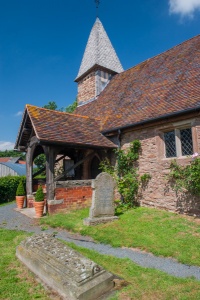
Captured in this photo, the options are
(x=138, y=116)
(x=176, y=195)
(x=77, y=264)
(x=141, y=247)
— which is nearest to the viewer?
(x=77, y=264)

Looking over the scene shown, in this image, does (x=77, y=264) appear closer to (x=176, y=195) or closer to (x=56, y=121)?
(x=176, y=195)

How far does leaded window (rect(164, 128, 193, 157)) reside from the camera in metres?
8.11

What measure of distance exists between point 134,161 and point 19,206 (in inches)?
261

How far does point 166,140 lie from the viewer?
29.0 feet

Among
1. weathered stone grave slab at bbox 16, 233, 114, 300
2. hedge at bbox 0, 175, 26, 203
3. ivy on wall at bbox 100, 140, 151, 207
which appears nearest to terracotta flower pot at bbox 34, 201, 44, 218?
ivy on wall at bbox 100, 140, 151, 207

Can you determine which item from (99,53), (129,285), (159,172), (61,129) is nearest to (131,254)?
(129,285)

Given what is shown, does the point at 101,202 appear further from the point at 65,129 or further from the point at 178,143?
the point at 65,129

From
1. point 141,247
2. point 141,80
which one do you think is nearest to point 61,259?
point 141,247

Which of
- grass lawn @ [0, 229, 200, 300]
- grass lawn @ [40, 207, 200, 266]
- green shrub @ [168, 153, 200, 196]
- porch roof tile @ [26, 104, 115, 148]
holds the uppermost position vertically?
porch roof tile @ [26, 104, 115, 148]

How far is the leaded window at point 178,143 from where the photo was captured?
8109mm

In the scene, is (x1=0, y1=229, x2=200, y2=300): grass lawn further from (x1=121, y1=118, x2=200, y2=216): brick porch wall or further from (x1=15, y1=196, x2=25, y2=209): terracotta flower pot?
(x1=15, y1=196, x2=25, y2=209): terracotta flower pot

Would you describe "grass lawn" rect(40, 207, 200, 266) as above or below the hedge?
below

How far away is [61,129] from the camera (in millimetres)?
9672

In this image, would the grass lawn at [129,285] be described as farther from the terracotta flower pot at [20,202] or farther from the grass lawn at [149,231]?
the terracotta flower pot at [20,202]
